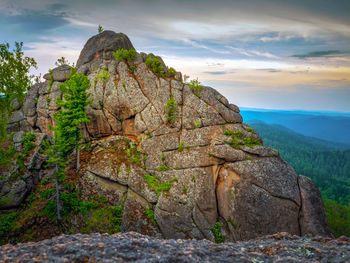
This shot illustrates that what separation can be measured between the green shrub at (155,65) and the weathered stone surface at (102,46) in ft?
25.2

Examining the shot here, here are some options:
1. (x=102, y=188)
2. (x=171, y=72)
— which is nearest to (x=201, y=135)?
(x=171, y=72)

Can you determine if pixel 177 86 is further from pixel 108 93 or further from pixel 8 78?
pixel 8 78

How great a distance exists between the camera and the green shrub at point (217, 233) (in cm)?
2048

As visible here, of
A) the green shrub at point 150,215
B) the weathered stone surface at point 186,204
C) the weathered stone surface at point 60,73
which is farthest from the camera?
the weathered stone surface at point 60,73

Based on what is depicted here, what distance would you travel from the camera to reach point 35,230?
2073 centimetres

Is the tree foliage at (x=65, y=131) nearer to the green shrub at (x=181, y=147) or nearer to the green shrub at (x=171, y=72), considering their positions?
the green shrub at (x=171, y=72)

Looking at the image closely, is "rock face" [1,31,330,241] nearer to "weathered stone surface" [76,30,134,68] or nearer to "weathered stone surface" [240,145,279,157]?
"weathered stone surface" [240,145,279,157]

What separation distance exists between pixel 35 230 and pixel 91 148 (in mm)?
11333

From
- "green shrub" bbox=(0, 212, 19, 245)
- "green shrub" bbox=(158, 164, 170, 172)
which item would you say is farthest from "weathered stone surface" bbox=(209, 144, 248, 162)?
"green shrub" bbox=(0, 212, 19, 245)

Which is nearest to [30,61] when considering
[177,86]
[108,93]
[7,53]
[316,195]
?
[7,53]

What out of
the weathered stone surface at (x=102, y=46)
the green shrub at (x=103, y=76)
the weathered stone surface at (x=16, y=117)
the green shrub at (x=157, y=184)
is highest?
the weathered stone surface at (x=102, y=46)

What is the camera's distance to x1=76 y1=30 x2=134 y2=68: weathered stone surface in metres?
31.5

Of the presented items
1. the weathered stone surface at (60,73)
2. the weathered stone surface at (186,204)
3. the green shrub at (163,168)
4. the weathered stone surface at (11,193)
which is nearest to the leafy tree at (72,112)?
the weathered stone surface at (11,193)

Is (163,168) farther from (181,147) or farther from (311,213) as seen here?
(311,213)
